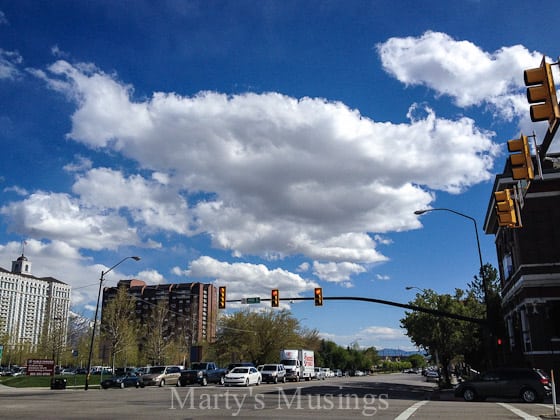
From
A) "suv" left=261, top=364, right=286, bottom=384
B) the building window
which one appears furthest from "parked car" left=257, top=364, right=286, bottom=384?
the building window

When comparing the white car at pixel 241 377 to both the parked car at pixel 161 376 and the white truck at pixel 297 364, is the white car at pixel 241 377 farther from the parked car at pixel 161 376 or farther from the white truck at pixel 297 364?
the white truck at pixel 297 364

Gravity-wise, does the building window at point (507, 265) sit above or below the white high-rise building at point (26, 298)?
below

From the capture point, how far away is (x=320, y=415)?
54.9ft

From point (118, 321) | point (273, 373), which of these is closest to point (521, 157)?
point (273, 373)

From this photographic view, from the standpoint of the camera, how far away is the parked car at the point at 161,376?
1729 inches

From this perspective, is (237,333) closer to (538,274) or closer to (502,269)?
(502,269)

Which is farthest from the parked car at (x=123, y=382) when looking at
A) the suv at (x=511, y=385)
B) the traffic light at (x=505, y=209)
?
the traffic light at (x=505, y=209)

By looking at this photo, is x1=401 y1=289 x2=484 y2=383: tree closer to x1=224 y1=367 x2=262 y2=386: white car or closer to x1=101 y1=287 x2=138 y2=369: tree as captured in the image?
x1=224 y1=367 x2=262 y2=386: white car

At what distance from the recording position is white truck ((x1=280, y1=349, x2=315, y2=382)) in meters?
57.6

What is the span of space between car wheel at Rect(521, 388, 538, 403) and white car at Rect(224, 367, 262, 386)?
2143cm

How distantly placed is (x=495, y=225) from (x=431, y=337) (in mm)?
10757

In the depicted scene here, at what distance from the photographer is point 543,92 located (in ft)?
28.2

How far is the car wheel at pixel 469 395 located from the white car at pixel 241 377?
18800 millimetres

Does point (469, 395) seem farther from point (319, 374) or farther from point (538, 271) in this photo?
point (319, 374)
